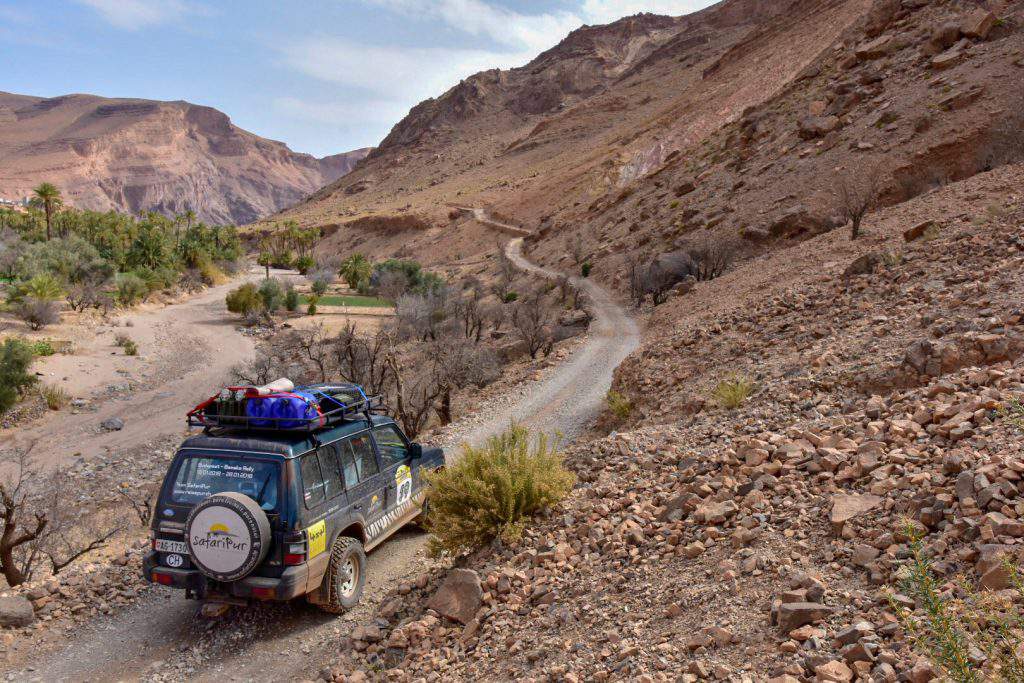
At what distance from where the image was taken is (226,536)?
5.72 metres

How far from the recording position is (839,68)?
39406 mm

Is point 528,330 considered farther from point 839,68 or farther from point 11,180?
point 11,180

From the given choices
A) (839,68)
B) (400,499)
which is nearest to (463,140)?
(839,68)

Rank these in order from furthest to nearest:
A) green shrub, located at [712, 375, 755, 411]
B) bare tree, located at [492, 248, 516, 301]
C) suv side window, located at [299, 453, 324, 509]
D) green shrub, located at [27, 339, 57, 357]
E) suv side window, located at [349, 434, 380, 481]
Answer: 1. bare tree, located at [492, 248, 516, 301]
2. green shrub, located at [27, 339, 57, 357]
3. green shrub, located at [712, 375, 755, 411]
4. suv side window, located at [349, 434, 380, 481]
5. suv side window, located at [299, 453, 324, 509]

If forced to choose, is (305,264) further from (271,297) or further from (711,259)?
(711,259)

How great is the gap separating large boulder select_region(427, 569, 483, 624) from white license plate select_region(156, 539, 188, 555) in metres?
2.39

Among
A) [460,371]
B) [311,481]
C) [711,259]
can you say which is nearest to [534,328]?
[460,371]

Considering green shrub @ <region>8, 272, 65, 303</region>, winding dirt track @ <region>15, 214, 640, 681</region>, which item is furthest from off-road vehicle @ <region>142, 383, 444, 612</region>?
green shrub @ <region>8, 272, 65, 303</region>

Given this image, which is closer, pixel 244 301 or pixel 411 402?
pixel 411 402

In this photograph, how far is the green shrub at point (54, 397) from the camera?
24.8m

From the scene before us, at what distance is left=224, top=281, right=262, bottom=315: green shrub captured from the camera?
4428 centimetres

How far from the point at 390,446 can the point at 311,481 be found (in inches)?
71.7

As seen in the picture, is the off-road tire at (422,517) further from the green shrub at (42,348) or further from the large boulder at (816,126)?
the large boulder at (816,126)

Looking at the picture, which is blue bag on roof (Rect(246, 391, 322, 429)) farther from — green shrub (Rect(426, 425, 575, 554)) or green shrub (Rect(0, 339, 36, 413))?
green shrub (Rect(0, 339, 36, 413))
